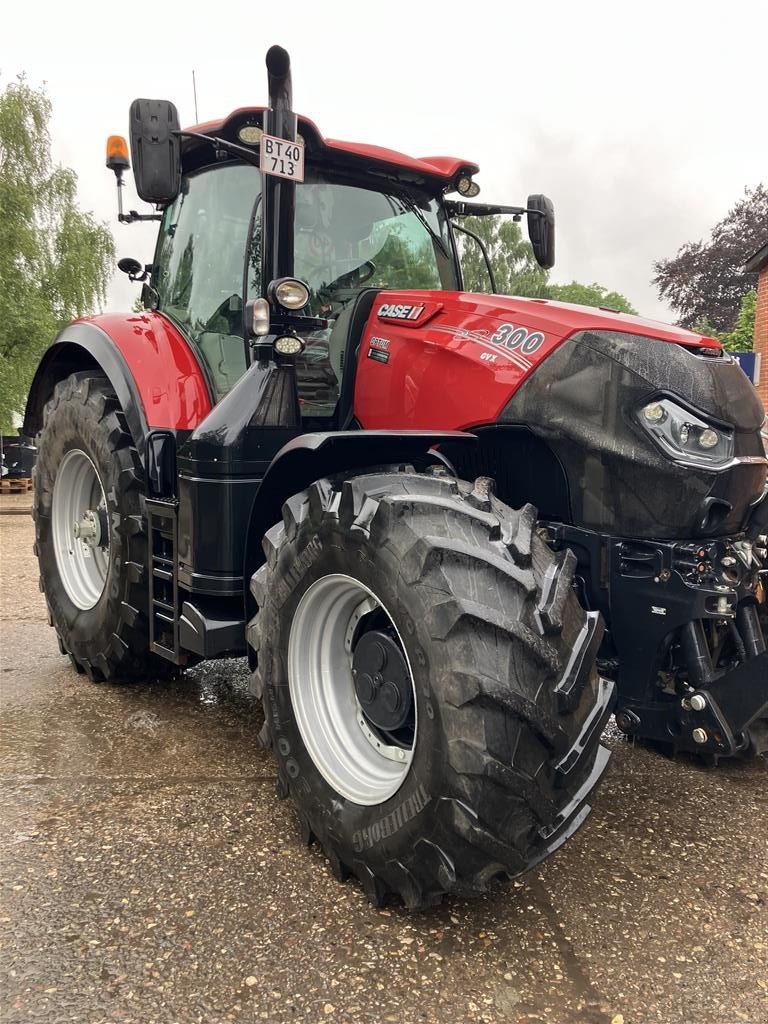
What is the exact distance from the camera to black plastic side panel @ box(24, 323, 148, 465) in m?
3.57

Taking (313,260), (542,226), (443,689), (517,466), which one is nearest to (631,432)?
(517,466)

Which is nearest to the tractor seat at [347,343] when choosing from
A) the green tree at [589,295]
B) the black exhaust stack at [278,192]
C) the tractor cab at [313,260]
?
the tractor cab at [313,260]

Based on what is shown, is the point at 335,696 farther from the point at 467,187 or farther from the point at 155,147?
the point at 467,187

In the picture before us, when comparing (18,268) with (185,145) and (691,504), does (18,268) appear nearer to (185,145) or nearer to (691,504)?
(185,145)

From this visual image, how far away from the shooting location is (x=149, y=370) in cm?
362

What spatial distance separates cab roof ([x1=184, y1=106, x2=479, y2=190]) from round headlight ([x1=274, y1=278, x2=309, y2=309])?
750 mm

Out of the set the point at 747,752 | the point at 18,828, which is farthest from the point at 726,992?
the point at 18,828

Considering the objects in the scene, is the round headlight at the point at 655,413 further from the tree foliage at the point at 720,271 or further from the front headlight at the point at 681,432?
the tree foliage at the point at 720,271

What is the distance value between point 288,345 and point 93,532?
5.78ft

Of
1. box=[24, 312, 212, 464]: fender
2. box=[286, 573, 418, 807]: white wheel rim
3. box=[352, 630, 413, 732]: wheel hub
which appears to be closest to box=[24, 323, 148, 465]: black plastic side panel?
box=[24, 312, 212, 464]: fender

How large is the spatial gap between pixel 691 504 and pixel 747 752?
1.16 meters

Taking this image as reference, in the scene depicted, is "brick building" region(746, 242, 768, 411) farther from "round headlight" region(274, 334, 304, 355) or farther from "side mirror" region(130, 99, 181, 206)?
"side mirror" region(130, 99, 181, 206)

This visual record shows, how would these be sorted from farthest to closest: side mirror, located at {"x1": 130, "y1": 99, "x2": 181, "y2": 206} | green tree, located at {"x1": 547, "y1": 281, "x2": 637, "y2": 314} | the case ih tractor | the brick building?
1. green tree, located at {"x1": 547, "y1": 281, "x2": 637, "y2": 314}
2. the brick building
3. side mirror, located at {"x1": 130, "y1": 99, "x2": 181, "y2": 206}
4. the case ih tractor

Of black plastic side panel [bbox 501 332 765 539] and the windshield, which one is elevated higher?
the windshield
